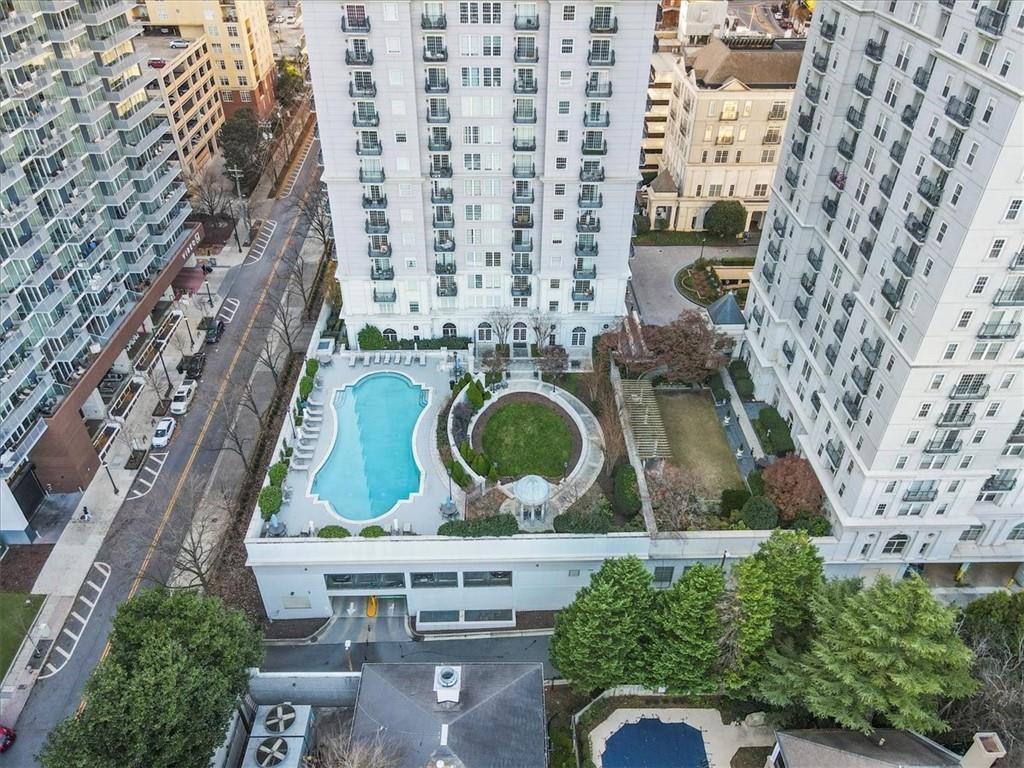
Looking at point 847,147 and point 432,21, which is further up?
point 432,21

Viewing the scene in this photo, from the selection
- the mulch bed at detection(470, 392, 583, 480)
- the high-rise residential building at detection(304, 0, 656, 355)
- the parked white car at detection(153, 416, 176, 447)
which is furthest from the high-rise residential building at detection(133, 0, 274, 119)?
the mulch bed at detection(470, 392, 583, 480)

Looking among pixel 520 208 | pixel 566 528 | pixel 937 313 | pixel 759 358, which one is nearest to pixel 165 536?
pixel 566 528

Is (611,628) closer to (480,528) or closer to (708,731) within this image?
(708,731)

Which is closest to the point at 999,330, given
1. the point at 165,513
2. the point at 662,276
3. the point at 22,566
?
the point at 662,276

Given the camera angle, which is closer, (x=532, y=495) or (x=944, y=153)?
(x=944, y=153)

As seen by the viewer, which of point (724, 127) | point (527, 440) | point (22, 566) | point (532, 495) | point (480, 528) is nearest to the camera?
point (480, 528)

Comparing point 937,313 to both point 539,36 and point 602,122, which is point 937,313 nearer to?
point 602,122

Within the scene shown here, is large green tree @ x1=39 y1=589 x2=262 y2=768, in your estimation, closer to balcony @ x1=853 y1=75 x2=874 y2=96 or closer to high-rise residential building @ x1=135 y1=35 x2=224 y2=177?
balcony @ x1=853 y1=75 x2=874 y2=96
